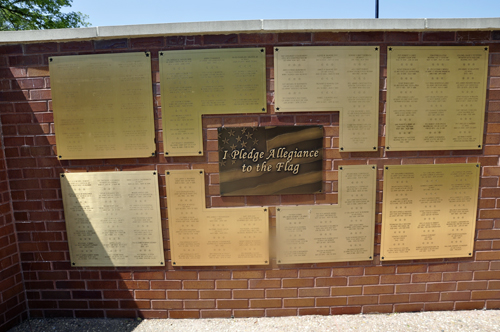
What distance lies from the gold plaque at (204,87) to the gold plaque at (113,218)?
0.50m

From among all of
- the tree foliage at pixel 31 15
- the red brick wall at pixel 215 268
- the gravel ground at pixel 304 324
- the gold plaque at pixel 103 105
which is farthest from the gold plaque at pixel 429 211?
the tree foliage at pixel 31 15

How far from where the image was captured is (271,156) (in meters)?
2.34

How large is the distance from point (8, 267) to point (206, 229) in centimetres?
176

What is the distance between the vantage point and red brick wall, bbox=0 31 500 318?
2312 mm

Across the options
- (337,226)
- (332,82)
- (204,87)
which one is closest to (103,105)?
(204,87)

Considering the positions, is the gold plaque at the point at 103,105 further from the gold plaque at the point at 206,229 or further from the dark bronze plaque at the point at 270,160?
the dark bronze plaque at the point at 270,160

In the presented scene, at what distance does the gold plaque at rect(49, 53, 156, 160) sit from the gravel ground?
151 cm

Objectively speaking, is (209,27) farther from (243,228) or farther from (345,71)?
(243,228)

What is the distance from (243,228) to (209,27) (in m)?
1.67

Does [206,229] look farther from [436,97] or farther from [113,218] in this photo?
[436,97]

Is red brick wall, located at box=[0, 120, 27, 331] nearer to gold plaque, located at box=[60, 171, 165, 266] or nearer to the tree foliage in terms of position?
gold plaque, located at box=[60, 171, 165, 266]

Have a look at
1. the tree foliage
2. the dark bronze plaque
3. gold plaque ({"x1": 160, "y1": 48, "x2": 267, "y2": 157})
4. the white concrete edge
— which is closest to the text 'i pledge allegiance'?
the dark bronze plaque

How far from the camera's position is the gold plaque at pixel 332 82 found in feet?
7.39

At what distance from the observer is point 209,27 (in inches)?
86.0
